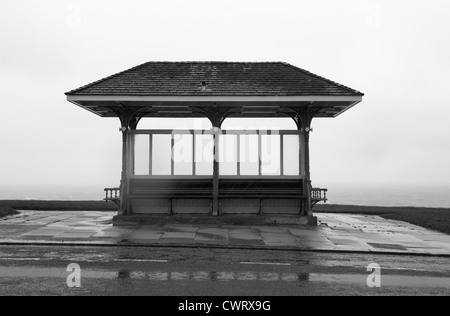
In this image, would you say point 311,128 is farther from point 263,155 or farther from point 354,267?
point 354,267

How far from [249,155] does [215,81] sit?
10.1 feet

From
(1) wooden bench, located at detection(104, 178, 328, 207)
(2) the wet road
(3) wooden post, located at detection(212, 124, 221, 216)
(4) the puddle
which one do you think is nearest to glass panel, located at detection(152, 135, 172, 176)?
(1) wooden bench, located at detection(104, 178, 328, 207)

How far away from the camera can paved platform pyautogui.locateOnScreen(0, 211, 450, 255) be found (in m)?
11.4

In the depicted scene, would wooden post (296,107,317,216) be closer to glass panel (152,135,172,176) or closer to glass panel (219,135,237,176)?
glass panel (219,135,237,176)

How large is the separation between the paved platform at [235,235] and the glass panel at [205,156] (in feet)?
7.88

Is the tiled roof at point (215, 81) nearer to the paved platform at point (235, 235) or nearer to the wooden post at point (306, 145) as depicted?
the wooden post at point (306, 145)

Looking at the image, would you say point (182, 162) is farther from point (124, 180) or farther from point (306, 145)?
point (306, 145)

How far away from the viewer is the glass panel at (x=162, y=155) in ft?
53.7

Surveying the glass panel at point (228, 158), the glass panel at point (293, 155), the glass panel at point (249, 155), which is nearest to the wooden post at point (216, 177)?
the glass panel at point (228, 158)

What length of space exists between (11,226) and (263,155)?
907 centimetres

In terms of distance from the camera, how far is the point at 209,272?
8320 millimetres
